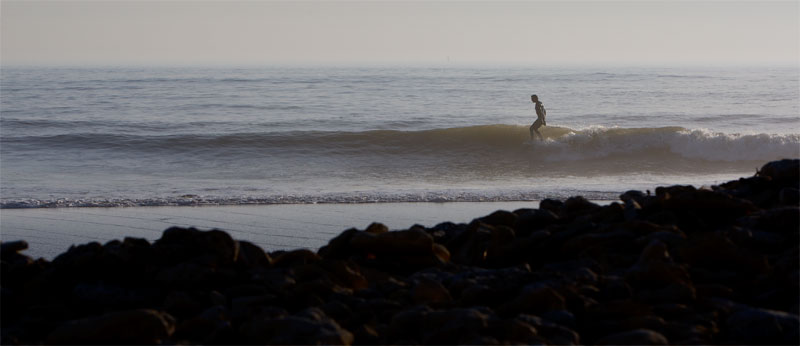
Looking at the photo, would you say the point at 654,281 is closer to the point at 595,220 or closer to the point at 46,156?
the point at 595,220

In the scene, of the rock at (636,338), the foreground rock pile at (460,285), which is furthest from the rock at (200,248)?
the rock at (636,338)

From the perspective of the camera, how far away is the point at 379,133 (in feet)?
75.8

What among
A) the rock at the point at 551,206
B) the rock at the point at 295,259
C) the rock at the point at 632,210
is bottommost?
the rock at the point at 295,259

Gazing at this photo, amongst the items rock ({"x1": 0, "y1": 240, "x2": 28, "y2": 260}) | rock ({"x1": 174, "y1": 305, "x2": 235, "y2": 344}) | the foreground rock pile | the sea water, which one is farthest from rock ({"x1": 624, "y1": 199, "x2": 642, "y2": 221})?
the sea water

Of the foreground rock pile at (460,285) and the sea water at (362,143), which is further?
the sea water at (362,143)

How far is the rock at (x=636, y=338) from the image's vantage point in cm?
317

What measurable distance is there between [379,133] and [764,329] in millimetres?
19975

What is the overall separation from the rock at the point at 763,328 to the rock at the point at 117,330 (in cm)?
249

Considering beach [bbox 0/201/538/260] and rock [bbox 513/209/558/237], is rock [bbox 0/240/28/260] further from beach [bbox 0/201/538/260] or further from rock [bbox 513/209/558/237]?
rock [bbox 513/209/558/237]

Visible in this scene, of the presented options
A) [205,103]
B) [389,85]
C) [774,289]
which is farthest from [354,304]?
[389,85]

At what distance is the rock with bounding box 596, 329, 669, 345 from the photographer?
125 inches

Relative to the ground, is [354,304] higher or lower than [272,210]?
higher

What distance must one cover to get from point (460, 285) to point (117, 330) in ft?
5.49

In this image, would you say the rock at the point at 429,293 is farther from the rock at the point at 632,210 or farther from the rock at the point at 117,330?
the rock at the point at 632,210
